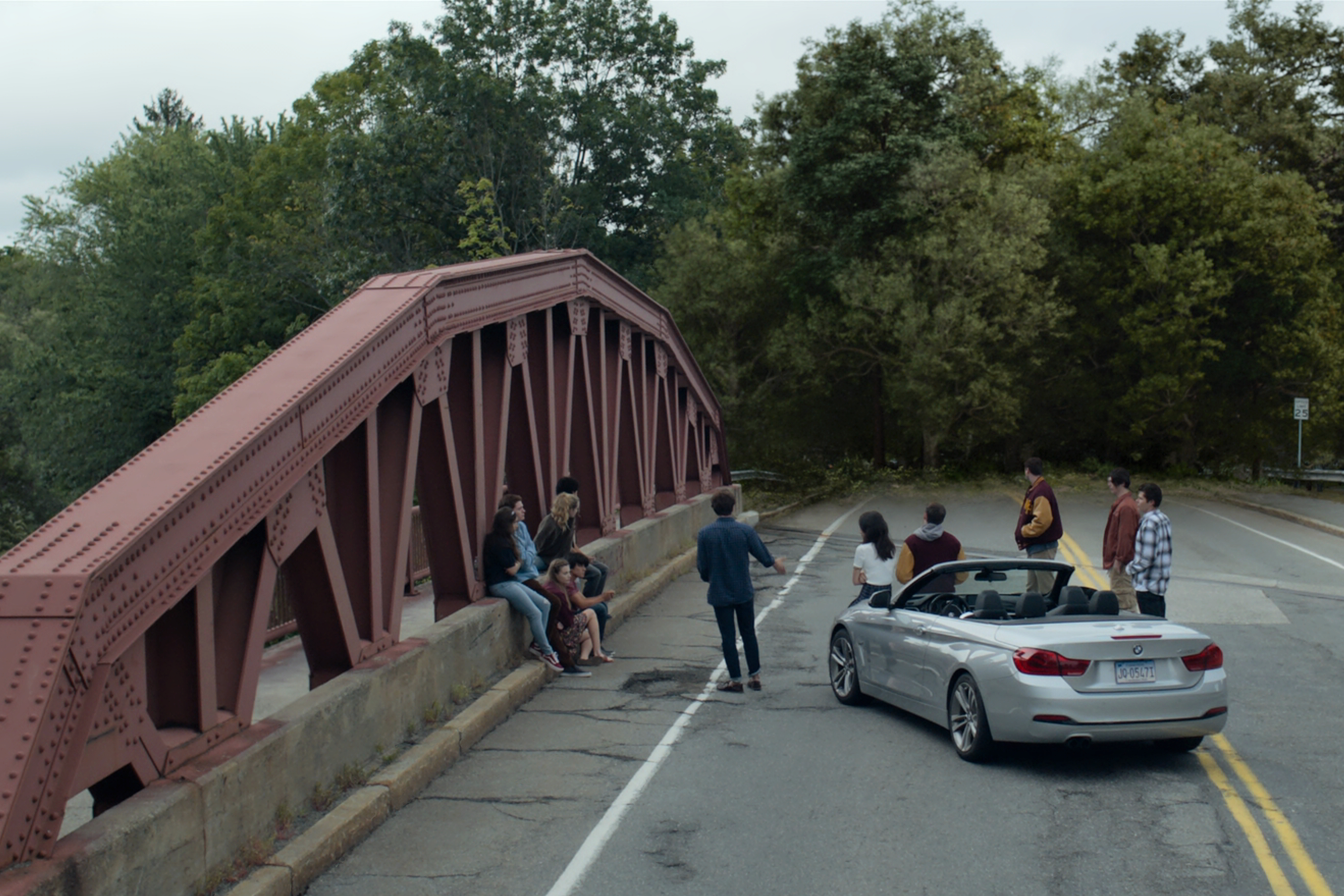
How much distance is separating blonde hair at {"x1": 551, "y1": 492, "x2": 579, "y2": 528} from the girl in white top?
10.2 ft

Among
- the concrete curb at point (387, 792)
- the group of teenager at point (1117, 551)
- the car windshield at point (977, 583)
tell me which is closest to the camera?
the concrete curb at point (387, 792)

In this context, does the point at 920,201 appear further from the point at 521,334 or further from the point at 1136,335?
the point at 521,334

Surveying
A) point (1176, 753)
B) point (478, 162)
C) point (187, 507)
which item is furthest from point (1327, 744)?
point (478, 162)

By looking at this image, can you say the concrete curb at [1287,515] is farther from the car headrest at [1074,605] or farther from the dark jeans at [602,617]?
the car headrest at [1074,605]

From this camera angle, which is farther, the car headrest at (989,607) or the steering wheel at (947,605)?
the steering wheel at (947,605)

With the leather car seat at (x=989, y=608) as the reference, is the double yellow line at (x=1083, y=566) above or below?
below

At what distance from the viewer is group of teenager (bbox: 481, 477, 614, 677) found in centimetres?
1091

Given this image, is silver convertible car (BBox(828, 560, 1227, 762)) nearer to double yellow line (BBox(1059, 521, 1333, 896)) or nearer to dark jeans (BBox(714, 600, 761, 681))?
double yellow line (BBox(1059, 521, 1333, 896))

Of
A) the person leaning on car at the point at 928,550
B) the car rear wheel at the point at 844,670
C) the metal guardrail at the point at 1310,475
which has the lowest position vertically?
the metal guardrail at the point at 1310,475

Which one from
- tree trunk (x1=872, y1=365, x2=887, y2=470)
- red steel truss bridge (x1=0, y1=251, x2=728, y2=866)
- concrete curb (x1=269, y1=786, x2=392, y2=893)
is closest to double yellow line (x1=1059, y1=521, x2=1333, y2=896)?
concrete curb (x1=269, y1=786, x2=392, y2=893)

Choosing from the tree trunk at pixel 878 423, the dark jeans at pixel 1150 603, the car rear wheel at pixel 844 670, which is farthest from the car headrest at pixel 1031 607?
the tree trunk at pixel 878 423

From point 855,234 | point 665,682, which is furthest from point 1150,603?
point 855,234

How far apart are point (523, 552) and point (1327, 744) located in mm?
6748

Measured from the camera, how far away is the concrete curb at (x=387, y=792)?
5.76 meters
